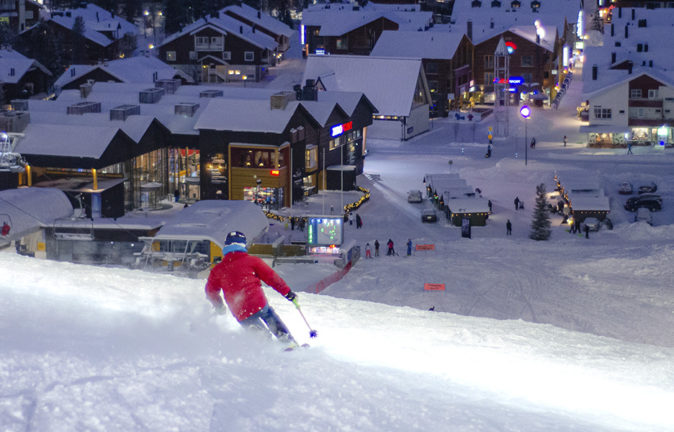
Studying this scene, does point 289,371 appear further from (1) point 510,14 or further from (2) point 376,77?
(1) point 510,14


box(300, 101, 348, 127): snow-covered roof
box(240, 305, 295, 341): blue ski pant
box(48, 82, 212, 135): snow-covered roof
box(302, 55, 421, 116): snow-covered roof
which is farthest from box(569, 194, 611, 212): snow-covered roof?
box(240, 305, 295, 341): blue ski pant

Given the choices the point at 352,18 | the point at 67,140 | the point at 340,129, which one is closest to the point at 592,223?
the point at 340,129

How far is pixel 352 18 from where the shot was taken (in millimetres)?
69562

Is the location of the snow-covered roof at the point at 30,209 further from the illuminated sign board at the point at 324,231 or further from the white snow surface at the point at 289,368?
the white snow surface at the point at 289,368

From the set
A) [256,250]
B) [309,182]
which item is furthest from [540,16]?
[256,250]

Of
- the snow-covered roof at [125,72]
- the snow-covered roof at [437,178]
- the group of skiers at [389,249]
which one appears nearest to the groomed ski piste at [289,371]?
the group of skiers at [389,249]

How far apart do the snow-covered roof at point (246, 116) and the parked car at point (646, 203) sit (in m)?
11.7

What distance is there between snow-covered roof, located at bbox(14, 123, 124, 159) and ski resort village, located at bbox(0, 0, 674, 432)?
0.28 feet

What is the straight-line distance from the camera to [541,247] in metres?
28.5

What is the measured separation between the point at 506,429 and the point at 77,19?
67.9 metres

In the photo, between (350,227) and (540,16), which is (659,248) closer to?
(350,227)

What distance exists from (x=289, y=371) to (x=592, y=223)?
25.8 meters

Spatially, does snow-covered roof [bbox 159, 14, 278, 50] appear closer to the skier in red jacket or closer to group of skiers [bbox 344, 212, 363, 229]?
group of skiers [bbox 344, 212, 363, 229]

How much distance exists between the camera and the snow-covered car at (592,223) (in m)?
31.7
